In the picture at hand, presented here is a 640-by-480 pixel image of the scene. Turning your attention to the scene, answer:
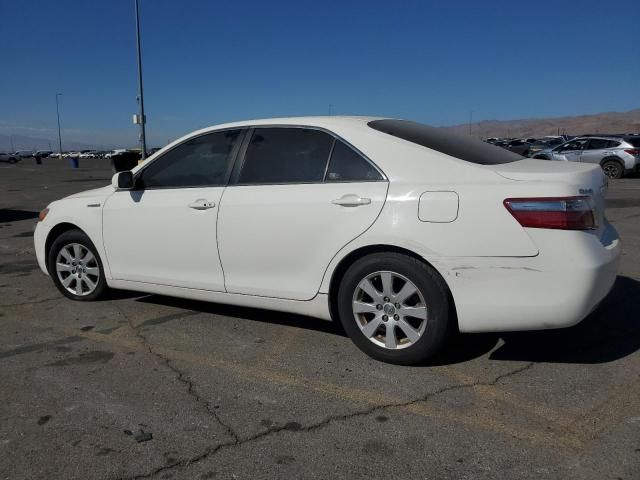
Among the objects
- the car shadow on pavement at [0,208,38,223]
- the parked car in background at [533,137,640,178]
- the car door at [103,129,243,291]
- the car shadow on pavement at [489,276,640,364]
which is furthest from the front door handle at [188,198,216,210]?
the parked car in background at [533,137,640,178]

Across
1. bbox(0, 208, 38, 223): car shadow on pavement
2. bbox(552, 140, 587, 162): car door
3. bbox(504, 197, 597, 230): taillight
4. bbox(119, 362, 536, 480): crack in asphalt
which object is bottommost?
bbox(0, 208, 38, 223): car shadow on pavement

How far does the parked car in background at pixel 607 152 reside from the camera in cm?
1983

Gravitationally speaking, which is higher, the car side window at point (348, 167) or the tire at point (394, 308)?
the car side window at point (348, 167)

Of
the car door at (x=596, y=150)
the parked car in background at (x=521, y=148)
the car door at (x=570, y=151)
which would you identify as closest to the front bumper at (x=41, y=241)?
the parked car in background at (x=521, y=148)

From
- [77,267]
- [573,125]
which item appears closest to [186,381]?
[77,267]

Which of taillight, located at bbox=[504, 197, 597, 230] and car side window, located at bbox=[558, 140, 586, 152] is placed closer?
taillight, located at bbox=[504, 197, 597, 230]

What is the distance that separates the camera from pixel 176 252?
14.6 ft

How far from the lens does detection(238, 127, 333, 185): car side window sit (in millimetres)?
3963

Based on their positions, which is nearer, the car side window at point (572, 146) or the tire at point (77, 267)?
the tire at point (77, 267)

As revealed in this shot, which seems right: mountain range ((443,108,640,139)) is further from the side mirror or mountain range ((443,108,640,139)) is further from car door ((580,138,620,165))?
the side mirror

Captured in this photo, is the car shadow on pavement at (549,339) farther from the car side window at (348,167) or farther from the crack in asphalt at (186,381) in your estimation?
the car side window at (348,167)

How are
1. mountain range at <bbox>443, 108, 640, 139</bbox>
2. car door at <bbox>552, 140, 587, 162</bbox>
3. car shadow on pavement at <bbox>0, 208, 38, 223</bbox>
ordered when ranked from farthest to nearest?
mountain range at <bbox>443, 108, 640, 139</bbox>, car door at <bbox>552, 140, 587, 162</bbox>, car shadow on pavement at <bbox>0, 208, 38, 223</bbox>

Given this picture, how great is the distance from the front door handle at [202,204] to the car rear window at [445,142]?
1.28 meters

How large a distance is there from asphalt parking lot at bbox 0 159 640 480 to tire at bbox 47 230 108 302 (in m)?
0.36
